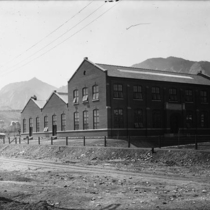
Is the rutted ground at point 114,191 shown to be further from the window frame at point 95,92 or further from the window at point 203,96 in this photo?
the window at point 203,96

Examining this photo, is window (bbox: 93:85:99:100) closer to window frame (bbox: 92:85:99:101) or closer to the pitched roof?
window frame (bbox: 92:85:99:101)

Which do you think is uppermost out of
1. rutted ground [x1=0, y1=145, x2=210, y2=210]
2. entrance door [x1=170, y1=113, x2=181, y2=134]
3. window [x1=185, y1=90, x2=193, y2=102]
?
window [x1=185, y1=90, x2=193, y2=102]

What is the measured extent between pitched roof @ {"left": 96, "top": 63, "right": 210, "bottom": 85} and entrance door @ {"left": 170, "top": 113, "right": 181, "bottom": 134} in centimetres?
455

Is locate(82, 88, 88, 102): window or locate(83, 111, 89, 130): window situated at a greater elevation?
locate(82, 88, 88, 102): window

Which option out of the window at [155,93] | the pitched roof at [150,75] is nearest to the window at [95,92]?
the pitched roof at [150,75]

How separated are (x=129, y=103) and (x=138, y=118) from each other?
7.29 ft

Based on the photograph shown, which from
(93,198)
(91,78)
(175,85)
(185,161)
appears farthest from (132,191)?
(175,85)

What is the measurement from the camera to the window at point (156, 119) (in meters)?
38.7

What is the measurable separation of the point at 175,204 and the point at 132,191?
212 centimetres

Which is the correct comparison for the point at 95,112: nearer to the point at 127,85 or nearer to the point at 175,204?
the point at 127,85

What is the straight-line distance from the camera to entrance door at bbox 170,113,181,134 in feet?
132

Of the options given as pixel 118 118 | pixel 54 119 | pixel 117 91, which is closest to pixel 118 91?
pixel 117 91

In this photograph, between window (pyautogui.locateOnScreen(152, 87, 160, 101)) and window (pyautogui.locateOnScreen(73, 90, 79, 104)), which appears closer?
window (pyautogui.locateOnScreen(152, 87, 160, 101))

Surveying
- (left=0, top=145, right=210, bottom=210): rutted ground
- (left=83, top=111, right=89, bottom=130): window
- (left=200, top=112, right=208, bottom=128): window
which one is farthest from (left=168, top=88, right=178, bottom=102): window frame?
(left=0, top=145, right=210, bottom=210): rutted ground
